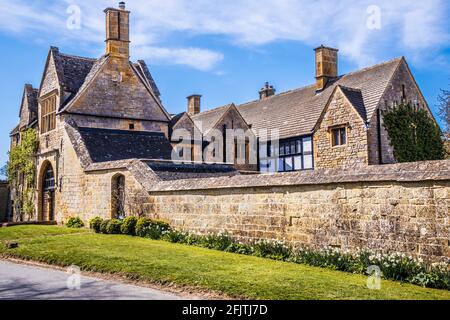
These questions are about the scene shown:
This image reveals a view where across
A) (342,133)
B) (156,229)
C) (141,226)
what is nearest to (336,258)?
(156,229)

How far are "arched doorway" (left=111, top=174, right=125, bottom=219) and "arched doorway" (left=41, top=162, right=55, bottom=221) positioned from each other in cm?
843

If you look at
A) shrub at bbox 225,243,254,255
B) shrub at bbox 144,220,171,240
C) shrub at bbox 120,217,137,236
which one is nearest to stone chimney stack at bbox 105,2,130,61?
shrub at bbox 120,217,137,236

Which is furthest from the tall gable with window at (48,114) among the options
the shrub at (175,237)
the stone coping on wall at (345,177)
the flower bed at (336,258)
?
the stone coping on wall at (345,177)

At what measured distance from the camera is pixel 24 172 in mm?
29969

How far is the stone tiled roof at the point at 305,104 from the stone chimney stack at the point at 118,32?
34.0 feet

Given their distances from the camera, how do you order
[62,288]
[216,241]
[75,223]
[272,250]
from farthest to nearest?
1. [75,223]
2. [216,241]
3. [272,250]
4. [62,288]

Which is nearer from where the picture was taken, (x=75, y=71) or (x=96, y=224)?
(x=96, y=224)

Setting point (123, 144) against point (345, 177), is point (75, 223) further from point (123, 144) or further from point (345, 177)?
point (345, 177)

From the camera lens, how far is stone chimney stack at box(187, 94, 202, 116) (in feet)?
154

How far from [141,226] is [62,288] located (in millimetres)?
7566

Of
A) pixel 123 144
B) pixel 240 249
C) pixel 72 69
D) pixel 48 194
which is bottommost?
pixel 240 249

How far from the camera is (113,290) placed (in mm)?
8984

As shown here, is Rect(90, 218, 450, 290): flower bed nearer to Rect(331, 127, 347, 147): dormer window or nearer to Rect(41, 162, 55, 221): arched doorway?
Rect(41, 162, 55, 221): arched doorway

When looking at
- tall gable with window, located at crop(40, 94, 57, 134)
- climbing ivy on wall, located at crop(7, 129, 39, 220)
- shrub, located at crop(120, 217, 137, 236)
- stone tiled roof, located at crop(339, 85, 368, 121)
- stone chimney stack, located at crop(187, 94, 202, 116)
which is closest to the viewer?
shrub, located at crop(120, 217, 137, 236)
